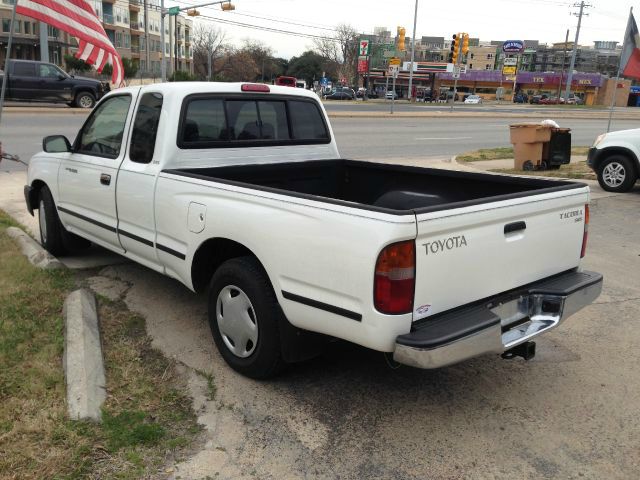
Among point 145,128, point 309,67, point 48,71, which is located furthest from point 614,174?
point 309,67

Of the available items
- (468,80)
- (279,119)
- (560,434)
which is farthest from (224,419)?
(468,80)

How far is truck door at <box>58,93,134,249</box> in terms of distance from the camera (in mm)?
4762

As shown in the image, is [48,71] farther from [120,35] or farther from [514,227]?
[120,35]

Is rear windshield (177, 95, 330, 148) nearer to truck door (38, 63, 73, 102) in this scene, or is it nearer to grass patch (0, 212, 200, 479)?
grass patch (0, 212, 200, 479)

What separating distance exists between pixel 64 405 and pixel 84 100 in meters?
23.9

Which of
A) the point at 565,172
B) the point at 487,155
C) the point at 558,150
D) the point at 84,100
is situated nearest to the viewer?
the point at 565,172

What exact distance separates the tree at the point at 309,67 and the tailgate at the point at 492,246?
104 meters

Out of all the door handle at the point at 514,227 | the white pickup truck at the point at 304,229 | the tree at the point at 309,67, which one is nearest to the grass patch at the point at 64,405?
the white pickup truck at the point at 304,229

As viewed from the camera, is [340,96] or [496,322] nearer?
[496,322]

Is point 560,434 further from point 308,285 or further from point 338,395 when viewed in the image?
point 308,285

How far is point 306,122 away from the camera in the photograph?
530 centimetres

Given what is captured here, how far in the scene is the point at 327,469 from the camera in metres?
2.89

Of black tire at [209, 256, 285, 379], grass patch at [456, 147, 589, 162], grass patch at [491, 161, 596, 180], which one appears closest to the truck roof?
black tire at [209, 256, 285, 379]

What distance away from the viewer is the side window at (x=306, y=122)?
5191 millimetres
